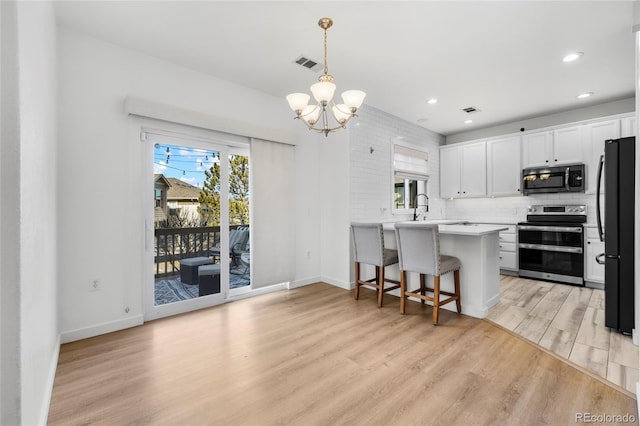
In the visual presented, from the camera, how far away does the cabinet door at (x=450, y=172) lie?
6.08 m

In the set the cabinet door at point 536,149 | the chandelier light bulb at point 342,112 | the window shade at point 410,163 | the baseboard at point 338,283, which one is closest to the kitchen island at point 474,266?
the baseboard at point 338,283

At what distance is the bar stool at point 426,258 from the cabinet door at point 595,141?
122 inches

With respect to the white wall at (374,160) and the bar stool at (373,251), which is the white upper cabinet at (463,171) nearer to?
the white wall at (374,160)

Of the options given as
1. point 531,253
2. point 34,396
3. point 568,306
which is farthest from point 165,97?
point 531,253

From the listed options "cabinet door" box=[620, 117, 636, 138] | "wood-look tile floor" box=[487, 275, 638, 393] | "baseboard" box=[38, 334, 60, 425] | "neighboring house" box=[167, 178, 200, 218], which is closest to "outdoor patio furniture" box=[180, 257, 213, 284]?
"neighboring house" box=[167, 178, 200, 218]

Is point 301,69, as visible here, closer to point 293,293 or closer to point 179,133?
point 179,133

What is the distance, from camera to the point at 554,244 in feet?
15.3

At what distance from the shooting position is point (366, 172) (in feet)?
15.3

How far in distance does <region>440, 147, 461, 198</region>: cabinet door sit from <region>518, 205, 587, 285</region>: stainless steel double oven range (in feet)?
4.64

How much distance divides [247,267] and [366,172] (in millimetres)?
Result: 2323

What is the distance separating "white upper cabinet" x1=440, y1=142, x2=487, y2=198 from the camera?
5738 mm

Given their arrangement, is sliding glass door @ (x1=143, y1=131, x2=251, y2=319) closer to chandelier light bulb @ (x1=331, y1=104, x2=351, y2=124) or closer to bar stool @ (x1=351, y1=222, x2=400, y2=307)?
bar stool @ (x1=351, y1=222, x2=400, y2=307)

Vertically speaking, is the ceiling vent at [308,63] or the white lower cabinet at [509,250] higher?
the ceiling vent at [308,63]

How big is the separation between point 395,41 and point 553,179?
12.6 ft
